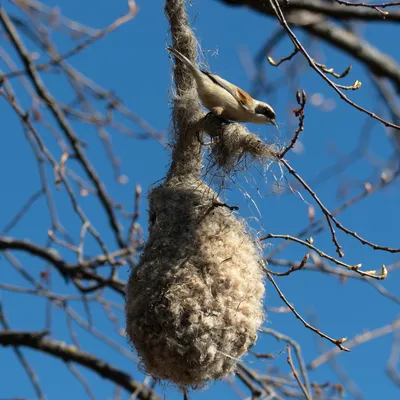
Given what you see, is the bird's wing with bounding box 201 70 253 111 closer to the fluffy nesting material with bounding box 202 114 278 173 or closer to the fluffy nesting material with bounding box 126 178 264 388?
the fluffy nesting material with bounding box 202 114 278 173

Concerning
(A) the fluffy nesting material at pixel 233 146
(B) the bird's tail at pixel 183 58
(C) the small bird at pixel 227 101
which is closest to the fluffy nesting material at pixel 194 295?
(A) the fluffy nesting material at pixel 233 146

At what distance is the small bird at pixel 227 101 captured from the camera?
250 cm

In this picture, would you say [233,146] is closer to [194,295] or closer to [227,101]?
[227,101]

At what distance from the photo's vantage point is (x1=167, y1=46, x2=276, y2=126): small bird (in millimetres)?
2498

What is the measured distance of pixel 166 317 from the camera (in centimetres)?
219

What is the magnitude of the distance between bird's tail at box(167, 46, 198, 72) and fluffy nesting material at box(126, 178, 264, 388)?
529mm

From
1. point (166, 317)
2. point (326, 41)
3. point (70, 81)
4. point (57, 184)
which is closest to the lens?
point (166, 317)

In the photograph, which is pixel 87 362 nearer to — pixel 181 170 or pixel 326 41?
pixel 181 170

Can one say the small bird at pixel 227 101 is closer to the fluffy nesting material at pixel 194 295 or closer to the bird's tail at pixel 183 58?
the bird's tail at pixel 183 58

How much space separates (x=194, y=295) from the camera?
2201 millimetres

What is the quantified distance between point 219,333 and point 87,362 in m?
1.90

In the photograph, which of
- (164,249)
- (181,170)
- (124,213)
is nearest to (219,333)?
(164,249)

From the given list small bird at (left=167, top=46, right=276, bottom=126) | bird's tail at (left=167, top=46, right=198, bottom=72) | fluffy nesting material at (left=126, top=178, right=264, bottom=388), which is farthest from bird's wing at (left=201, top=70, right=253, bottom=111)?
fluffy nesting material at (left=126, top=178, right=264, bottom=388)

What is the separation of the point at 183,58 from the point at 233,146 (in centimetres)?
48
